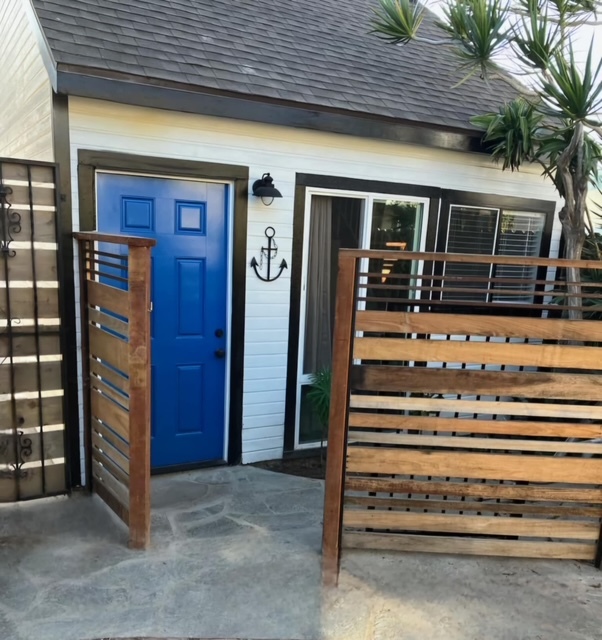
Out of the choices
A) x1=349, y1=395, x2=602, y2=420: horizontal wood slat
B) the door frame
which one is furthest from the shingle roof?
x1=349, y1=395, x2=602, y2=420: horizontal wood slat

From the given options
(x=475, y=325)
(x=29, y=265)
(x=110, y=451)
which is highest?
(x=29, y=265)

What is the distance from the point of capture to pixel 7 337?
10.6 ft

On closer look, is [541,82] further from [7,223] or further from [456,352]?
[7,223]

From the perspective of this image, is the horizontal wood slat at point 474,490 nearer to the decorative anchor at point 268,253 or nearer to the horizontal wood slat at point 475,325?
the horizontal wood slat at point 475,325

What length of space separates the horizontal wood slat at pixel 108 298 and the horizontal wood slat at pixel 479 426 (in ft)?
4.43

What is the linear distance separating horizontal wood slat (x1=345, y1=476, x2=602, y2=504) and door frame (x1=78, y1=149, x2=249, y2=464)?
1.57 metres

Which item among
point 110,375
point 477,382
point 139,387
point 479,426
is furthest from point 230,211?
point 479,426

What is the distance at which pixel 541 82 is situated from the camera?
4215 millimetres

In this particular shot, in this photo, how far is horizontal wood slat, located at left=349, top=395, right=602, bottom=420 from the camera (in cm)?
276

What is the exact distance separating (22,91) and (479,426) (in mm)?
4250

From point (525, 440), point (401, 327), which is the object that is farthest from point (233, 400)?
point (525, 440)

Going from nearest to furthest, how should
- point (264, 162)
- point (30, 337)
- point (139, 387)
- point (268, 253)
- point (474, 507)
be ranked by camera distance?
1. point (139, 387)
2. point (474, 507)
3. point (30, 337)
4. point (264, 162)
5. point (268, 253)

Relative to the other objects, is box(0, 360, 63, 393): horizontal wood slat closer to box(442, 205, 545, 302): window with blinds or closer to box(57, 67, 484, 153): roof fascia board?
box(57, 67, 484, 153): roof fascia board

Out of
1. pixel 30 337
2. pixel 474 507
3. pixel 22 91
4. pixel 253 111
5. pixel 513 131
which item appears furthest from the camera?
pixel 513 131
